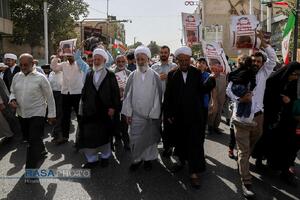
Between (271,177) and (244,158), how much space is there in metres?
0.87

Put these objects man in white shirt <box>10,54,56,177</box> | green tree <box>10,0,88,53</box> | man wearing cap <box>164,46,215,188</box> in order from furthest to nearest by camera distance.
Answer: green tree <box>10,0,88,53</box>, man in white shirt <box>10,54,56,177</box>, man wearing cap <box>164,46,215,188</box>

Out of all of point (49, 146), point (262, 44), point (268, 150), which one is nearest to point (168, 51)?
point (262, 44)

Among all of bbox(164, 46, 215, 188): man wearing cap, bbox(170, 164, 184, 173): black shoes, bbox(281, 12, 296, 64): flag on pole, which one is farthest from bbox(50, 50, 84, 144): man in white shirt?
bbox(281, 12, 296, 64): flag on pole

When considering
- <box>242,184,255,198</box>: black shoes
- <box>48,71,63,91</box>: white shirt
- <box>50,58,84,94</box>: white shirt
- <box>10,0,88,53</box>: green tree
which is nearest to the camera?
<box>242,184,255,198</box>: black shoes

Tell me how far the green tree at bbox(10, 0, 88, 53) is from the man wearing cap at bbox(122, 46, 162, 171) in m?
27.2

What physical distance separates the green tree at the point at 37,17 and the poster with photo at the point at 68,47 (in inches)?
987

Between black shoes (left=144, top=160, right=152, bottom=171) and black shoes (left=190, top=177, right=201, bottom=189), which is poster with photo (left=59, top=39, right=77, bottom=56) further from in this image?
black shoes (left=190, top=177, right=201, bottom=189)

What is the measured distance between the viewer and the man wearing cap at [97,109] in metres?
5.82

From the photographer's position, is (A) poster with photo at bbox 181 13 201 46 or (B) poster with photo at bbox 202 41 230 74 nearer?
(B) poster with photo at bbox 202 41 230 74

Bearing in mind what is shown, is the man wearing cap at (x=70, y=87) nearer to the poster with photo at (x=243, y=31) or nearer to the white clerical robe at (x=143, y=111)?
the white clerical robe at (x=143, y=111)

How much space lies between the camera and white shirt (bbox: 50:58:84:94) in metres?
7.43

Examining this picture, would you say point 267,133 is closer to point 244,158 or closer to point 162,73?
point 244,158

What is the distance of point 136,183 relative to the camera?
5.17m

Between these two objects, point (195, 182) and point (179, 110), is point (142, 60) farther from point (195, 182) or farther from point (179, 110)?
point (195, 182)
